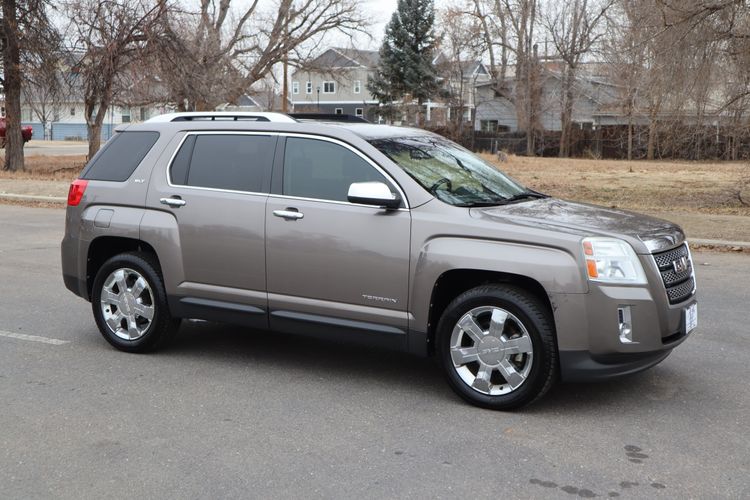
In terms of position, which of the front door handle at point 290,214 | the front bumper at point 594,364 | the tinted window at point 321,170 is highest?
the tinted window at point 321,170

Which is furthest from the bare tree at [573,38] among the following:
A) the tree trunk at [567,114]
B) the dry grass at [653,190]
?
the dry grass at [653,190]

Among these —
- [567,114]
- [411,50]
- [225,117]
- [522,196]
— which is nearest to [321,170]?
[225,117]

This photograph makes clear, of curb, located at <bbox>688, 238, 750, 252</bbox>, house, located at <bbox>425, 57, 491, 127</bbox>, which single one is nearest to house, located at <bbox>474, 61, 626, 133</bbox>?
house, located at <bbox>425, 57, 491, 127</bbox>

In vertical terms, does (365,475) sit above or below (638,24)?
below

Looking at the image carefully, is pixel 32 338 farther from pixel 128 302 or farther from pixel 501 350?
pixel 501 350

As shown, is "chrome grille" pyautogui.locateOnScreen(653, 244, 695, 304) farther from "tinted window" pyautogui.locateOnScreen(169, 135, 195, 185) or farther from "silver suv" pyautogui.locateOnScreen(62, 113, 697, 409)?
"tinted window" pyautogui.locateOnScreen(169, 135, 195, 185)

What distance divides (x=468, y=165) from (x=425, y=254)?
1.23 m

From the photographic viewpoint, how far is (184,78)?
1080 inches

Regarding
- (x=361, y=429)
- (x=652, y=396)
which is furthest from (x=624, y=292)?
(x=361, y=429)

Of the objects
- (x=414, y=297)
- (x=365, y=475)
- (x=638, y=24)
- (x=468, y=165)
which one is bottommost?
(x=365, y=475)

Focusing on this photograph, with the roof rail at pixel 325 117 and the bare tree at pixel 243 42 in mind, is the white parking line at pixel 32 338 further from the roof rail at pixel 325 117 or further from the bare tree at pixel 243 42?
the bare tree at pixel 243 42

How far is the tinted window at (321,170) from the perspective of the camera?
19.0ft

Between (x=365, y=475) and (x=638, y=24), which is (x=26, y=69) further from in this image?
(x=365, y=475)

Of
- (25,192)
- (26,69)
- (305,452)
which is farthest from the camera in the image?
(26,69)
